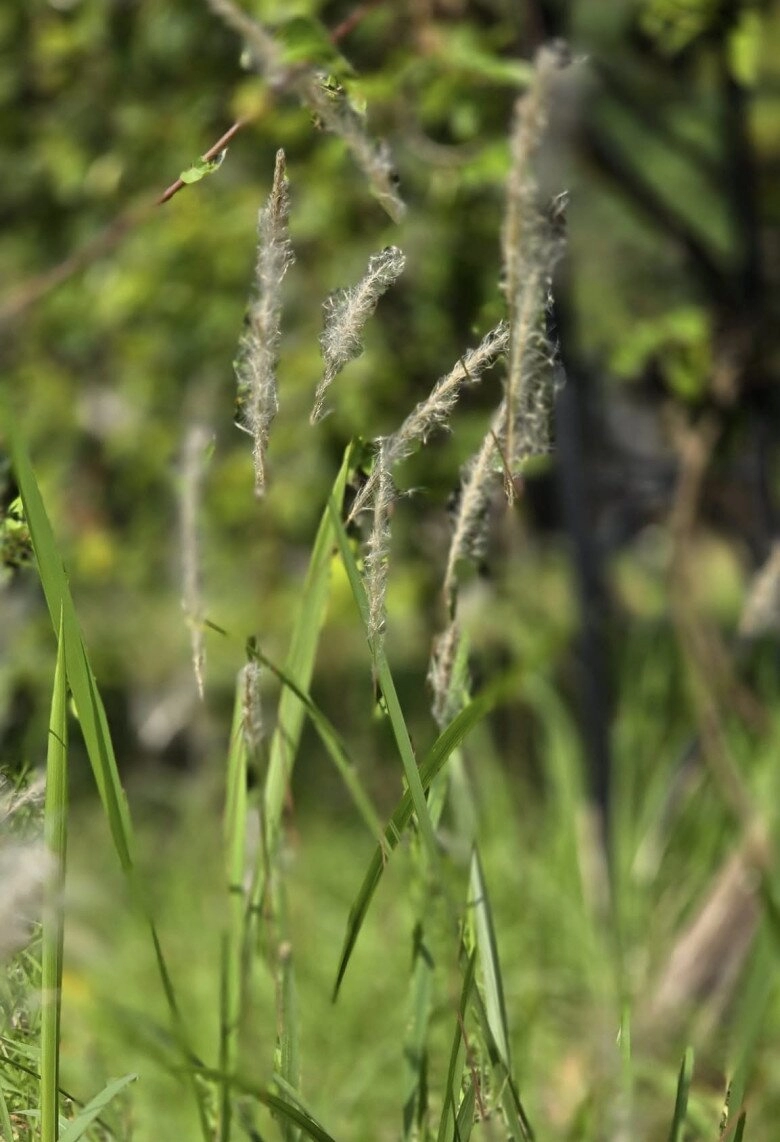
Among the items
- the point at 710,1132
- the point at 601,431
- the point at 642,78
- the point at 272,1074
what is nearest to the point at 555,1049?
the point at 710,1132

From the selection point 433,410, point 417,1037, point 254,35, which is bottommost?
point 417,1037

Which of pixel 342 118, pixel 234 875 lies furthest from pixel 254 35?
pixel 234 875

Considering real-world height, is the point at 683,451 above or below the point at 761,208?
below

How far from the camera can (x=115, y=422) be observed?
265 cm

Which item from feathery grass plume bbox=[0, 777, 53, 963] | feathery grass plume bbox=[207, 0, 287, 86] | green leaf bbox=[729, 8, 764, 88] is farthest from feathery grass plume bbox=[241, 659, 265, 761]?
green leaf bbox=[729, 8, 764, 88]

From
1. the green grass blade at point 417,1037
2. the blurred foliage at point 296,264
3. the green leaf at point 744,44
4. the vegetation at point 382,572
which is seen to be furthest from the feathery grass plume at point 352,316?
the green leaf at point 744,44

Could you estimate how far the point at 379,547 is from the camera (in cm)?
55

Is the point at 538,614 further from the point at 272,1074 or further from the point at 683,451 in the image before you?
the point at 272,1074

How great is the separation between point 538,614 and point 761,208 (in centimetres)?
88

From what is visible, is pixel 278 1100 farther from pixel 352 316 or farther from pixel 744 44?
pixel 744 44

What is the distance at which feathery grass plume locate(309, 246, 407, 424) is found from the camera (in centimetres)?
58

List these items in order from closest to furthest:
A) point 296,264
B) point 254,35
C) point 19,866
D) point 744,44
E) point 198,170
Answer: point 19,866 < point 198,170 < point 254,35 < point 744,44 < point 296,264

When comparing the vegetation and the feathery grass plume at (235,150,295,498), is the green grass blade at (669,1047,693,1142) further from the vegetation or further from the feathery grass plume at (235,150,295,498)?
the feathery grass plume at (235,150,295,498)

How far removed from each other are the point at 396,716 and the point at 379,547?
0.07m
